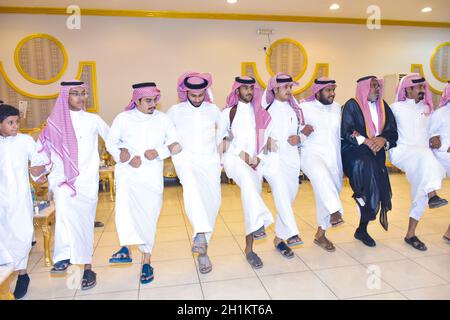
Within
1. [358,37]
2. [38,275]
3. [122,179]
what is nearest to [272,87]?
[122,179]

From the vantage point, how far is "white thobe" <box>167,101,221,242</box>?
303cm

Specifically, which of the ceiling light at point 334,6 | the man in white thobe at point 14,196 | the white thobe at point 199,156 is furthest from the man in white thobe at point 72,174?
the ceiling light at point 334,6

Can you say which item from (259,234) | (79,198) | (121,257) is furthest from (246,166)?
(79,198)

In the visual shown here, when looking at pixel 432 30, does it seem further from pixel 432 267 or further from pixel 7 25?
pixel 7 25

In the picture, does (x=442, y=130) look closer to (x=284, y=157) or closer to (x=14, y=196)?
(x=284, y=157)

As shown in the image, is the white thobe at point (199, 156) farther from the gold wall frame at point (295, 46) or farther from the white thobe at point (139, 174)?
the gold wall frame at point (295, 46)

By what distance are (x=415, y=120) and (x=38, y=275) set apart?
158 inches

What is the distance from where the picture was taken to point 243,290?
267 centimetres

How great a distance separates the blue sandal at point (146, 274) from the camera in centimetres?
284

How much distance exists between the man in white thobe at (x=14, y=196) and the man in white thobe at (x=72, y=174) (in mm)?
183

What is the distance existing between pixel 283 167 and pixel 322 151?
1.51ft

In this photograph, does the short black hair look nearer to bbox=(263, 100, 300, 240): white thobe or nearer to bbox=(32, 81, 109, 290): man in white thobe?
bbox=(32, 81, 109, 290): man in white thobe

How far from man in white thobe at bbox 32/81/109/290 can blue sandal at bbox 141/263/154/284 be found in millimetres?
393

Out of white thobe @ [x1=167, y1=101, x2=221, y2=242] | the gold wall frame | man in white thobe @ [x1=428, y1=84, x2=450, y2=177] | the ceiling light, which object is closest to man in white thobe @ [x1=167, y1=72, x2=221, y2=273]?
white thobe @ [x1=167, y1=101, x2=221, y2=242]
